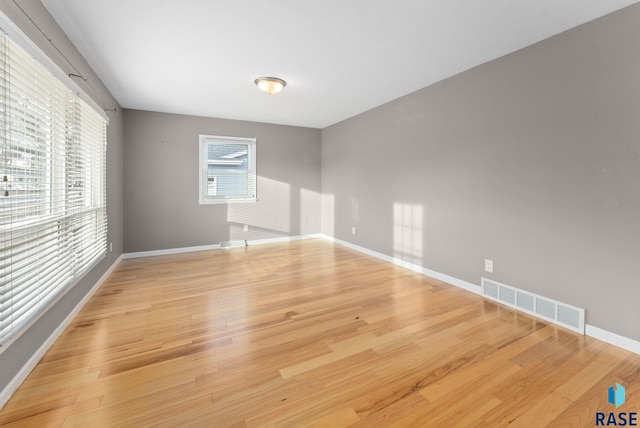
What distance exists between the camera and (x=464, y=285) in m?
3.21

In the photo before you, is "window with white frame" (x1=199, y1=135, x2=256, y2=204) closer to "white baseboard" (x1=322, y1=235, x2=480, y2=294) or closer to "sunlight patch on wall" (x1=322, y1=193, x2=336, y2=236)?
"sunlight patch on wall" (x1=322, y1=193, x2=336, y2=236)

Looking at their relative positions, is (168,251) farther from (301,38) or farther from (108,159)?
(301,38)

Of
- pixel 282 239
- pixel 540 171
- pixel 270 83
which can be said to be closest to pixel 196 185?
pixel 282 239

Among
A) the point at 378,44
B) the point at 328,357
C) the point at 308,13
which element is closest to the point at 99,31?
the point at 308,13

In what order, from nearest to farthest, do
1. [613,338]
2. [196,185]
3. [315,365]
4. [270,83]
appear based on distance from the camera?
[315,365] < [613,338] < [270,83] < [196,185]

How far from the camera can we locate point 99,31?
2.35 m

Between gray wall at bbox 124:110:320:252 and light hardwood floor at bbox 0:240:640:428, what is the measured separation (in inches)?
74.2

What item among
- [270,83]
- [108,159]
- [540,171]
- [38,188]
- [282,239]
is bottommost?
[282,239]

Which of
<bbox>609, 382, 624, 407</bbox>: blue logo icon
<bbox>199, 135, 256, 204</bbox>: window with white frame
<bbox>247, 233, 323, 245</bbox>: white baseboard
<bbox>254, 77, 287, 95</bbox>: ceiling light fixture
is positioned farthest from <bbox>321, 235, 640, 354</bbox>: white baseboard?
<bbox>254, 77, 287, 95</bbox>: ceiling light fixture

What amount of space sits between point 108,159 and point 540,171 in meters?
4.78

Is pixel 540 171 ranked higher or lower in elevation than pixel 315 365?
higher

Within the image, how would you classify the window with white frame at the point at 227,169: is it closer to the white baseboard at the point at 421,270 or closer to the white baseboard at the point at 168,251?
the white baseboard at the point at 168,251

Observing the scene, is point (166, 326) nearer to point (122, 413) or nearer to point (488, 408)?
point (122, 413)

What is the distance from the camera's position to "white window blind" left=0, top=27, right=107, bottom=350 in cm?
152
